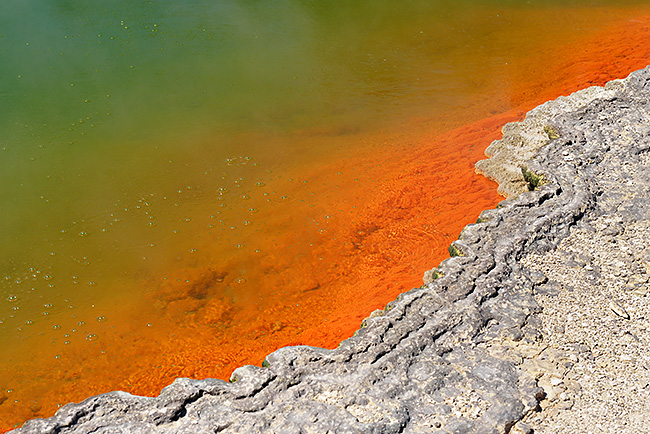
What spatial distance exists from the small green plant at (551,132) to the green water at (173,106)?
5.00 ft

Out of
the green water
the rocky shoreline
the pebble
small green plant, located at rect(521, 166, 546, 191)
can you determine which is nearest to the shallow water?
the green water

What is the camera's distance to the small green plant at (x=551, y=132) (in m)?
5.13

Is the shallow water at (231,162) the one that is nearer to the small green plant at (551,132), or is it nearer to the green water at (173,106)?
the green water at (173,106)

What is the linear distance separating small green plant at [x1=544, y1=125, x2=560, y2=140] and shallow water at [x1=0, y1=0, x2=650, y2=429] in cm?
77

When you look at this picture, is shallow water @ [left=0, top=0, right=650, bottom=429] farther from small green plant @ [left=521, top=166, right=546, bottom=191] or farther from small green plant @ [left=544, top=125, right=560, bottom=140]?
small green plant @ [left=544, top=125, right=560, bottom=140]

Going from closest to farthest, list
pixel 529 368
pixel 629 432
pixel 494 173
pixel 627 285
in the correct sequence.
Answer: pixel 629 432, pixel 529 368, pixel 627 285, pixel 494 173

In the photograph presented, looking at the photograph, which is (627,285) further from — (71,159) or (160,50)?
(160,50)

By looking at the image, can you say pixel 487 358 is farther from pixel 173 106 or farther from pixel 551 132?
pixel 173 106

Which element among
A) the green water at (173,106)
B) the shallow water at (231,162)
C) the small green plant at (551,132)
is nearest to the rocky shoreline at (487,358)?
the shallow water at (231,162)

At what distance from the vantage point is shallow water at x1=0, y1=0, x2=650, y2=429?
12.5ft

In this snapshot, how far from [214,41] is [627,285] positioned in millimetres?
6829

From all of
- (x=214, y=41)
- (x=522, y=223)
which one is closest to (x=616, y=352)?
(x=522, y=223)

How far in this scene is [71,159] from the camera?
555 centimetres

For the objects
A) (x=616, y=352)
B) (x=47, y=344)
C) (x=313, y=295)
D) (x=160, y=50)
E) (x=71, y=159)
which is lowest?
(x=616, y=352)
